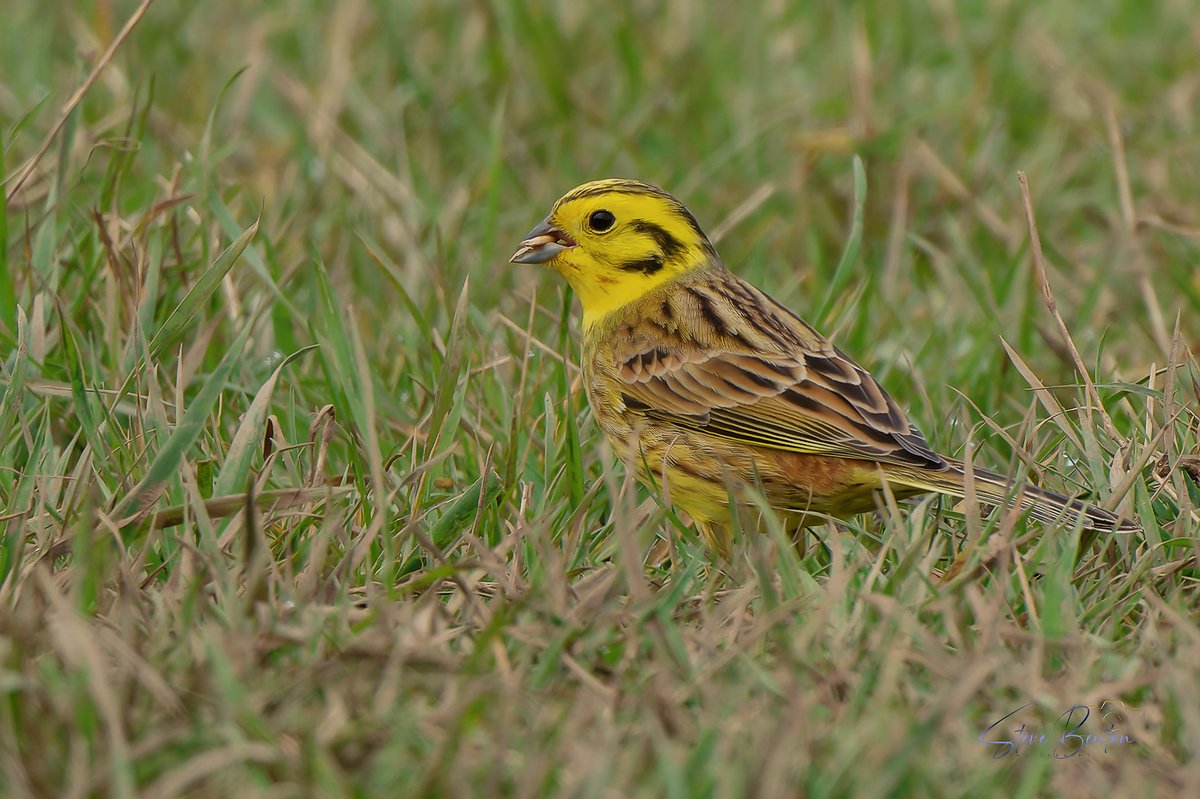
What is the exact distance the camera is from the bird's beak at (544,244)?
4.77m

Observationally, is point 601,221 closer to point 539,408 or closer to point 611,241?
point 611,241

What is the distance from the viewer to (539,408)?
4.74 m

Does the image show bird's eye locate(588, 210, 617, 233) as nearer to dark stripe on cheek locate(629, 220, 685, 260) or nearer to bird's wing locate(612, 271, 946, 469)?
A: dark stripe on cheek locate(629, 220, 685, 260)

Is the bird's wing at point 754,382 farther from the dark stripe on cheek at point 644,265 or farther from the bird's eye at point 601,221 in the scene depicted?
the bird's eye at point 601,221

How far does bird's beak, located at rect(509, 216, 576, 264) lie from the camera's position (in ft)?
15.6

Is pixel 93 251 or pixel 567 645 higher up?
pixel 93 251

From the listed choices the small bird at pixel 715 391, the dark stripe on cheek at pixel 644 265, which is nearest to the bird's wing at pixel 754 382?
the small bird at pixel 715 391

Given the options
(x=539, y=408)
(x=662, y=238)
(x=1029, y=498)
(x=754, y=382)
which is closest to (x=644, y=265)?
(x=662, y=238)

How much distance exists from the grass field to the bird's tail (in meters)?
0.06

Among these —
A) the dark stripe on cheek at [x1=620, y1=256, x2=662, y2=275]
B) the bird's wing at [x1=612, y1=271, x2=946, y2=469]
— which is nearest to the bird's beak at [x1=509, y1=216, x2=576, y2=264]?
the dark stripe on cheek at [x1=620, y1=256, x2=662, y2=275]

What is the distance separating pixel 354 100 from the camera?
693cm

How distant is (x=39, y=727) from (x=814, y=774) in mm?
1175

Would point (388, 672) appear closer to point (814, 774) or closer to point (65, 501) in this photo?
point (814, 774)

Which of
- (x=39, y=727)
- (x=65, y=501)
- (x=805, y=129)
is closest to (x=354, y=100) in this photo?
(x=805, y=129)
